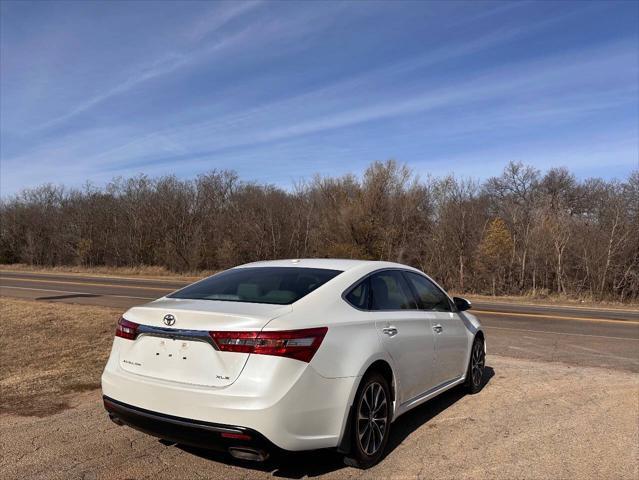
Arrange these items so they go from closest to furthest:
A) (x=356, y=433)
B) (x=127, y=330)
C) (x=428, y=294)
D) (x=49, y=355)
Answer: (x=356, y=433) → (x=127, y=330) → (x=428, y=294) → (x=49, y=355)

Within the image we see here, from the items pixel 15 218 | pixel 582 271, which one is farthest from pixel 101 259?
pixel 582 271

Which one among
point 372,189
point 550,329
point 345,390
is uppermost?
point 372,189

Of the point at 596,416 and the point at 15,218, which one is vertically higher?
the point at 15,218

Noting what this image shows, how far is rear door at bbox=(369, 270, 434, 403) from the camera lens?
4422mm

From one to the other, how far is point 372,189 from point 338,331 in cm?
2642

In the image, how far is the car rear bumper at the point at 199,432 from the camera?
10.9 feet

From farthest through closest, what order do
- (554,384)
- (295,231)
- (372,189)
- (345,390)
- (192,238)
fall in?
(192,238)
(295,231)
(372,189)
(554,384)
(345,390)

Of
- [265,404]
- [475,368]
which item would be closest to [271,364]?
[265,404]

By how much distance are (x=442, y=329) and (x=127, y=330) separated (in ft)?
10.1

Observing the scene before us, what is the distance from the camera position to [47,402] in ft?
18.1

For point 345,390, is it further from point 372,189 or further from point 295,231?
point 295,231

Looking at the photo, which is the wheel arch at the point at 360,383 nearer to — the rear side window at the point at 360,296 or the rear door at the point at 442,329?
the rear side window at the point at 360,296

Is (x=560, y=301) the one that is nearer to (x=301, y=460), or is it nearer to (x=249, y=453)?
(x=301, y=460)

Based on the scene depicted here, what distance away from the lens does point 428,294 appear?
18.5ft
